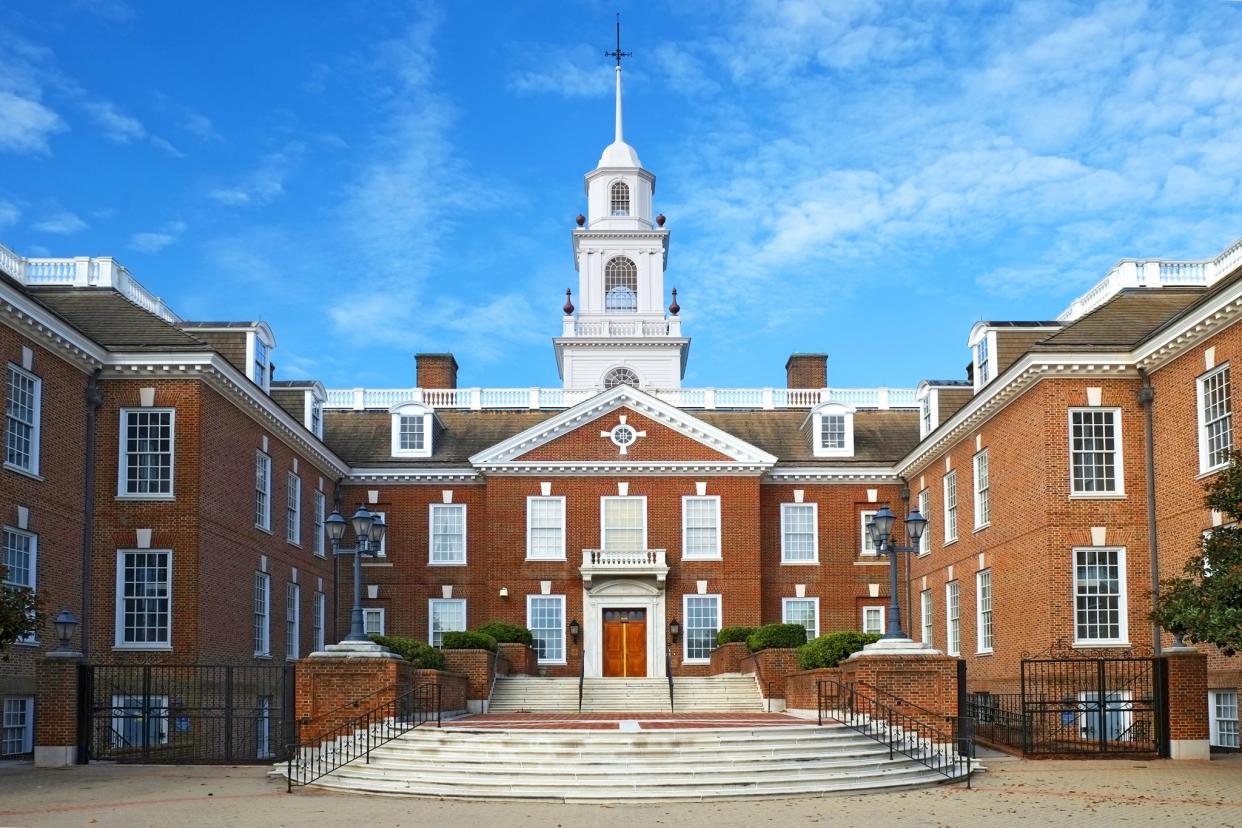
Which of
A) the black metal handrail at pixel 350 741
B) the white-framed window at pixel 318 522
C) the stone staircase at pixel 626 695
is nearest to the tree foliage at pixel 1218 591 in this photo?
the black metal handrail at pixel 350 741

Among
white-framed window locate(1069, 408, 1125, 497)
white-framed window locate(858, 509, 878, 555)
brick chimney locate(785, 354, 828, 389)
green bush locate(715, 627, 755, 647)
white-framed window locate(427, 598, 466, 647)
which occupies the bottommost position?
green bush locate(715, 627, 755, 647)

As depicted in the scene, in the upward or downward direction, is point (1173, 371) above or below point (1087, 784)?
above

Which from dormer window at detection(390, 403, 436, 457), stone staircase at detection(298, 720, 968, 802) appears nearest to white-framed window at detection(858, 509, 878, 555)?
dormer window at detection(390, 403, 436, 457)

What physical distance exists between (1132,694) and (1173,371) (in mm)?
→ 5993

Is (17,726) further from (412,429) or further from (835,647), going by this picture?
(412,429)

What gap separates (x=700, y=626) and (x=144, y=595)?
16459mm

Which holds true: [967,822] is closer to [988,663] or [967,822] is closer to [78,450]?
[988,663]

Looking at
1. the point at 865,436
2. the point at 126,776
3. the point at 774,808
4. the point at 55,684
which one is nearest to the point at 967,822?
the point at 774,808

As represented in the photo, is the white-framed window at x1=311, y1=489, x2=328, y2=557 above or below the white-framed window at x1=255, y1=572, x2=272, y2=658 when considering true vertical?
above

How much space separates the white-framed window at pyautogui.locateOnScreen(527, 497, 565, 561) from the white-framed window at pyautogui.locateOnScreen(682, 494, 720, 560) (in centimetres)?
348

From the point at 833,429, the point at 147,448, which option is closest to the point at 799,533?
the point at 833,429

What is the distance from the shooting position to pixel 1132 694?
82.2 ft

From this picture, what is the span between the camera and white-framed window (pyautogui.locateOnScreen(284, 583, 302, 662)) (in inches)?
1375

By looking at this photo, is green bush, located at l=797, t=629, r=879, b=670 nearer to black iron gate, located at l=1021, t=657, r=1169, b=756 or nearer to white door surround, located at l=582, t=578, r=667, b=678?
black iron gate, located at l=1021, t=657, r=1169, b=756
